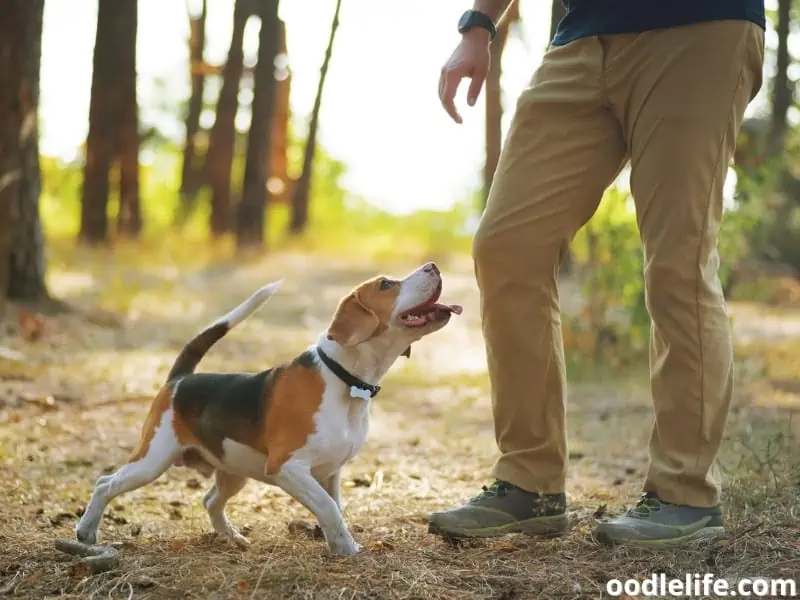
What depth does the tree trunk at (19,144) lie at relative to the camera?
789 cm

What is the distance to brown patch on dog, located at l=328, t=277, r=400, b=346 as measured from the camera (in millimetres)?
3555

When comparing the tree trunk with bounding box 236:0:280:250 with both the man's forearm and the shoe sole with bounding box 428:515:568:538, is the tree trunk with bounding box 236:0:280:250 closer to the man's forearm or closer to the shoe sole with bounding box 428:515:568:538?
the man's forearm

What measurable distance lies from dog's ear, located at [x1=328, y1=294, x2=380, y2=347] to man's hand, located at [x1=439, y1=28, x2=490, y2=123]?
Result: 70 cm

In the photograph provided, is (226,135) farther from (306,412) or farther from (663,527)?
(663,527)

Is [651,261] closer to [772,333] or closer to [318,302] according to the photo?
[772,333]

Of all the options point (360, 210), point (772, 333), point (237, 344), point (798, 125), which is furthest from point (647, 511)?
point (360, 210)

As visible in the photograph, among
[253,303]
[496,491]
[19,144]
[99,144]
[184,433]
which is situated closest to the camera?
[496,491]

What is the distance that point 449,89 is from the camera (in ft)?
11.9

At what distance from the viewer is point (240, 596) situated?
2951 millimetres

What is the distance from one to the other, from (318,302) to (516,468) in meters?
7.65

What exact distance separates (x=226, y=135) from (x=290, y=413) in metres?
13.6

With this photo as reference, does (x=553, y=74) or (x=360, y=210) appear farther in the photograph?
(x=360, y=210)

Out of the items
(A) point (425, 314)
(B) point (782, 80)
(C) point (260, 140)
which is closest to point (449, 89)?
(A) point (425, 314)

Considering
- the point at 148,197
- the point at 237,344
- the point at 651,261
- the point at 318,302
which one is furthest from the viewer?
the point at 148,197
